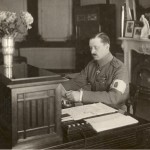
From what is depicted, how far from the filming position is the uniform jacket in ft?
8.68

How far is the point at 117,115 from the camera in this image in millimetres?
2047

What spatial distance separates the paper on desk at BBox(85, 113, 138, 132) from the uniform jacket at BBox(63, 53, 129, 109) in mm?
580

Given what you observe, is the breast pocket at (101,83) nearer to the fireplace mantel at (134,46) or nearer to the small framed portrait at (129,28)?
the fireplace mantel at (134,46)

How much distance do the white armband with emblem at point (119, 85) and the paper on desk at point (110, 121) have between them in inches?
26.6

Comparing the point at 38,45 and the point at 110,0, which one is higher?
the point at 110,0

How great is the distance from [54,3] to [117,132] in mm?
6889

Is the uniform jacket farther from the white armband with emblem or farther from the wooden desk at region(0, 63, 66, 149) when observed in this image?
the wooden desk at region(0, 63, 66, 149)

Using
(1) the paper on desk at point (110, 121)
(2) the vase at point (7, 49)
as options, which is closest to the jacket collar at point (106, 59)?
(1) the paper on desk at point (110, 121)

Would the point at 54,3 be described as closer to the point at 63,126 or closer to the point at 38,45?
the point at 38,45

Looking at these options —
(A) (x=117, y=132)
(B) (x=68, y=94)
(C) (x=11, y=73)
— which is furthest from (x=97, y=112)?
(C) (x=11, y=73)

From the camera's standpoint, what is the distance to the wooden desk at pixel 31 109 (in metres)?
1.56

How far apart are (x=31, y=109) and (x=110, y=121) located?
0.57 metres

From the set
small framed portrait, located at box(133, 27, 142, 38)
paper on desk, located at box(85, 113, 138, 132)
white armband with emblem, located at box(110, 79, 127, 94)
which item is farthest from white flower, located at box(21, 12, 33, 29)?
small framed portrait, located at box(133, 27, 142, 38)

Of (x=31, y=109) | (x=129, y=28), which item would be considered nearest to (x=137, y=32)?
(x=129, y=28)
